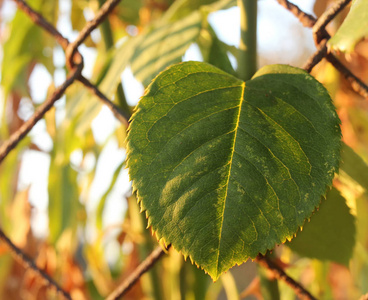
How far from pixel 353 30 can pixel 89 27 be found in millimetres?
186

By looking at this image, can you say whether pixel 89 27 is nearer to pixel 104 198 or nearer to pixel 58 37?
pixel 58 37

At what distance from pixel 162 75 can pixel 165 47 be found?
0.34ft

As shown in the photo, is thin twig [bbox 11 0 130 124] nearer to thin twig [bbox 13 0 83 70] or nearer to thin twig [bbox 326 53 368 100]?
thin twig [bbox 13 0 83 70]

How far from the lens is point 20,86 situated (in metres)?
0.60

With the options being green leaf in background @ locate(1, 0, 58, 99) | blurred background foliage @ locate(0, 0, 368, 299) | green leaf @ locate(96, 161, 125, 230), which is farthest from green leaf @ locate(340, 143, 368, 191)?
green leaf in background @ locate(1, 0, 58, 99)

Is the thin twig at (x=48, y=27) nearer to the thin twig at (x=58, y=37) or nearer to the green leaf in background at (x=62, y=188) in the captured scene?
the thin twig at (x=58, y=37)

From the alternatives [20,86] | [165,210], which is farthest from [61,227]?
[165,210]

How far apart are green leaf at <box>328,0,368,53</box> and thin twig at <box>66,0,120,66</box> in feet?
0.47

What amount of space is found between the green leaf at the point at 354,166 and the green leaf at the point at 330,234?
0.05 feet

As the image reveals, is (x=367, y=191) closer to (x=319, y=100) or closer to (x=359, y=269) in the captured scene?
(x=319, y=100)

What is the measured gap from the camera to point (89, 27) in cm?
28

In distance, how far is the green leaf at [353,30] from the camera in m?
0.15

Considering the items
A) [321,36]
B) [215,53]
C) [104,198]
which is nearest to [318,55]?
[321,36]

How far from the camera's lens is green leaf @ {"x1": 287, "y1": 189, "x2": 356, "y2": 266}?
26 centimetres
